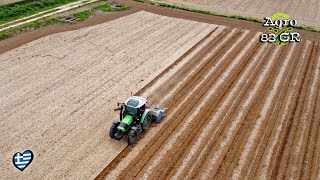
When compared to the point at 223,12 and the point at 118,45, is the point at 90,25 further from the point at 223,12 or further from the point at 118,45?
the point at 223,12

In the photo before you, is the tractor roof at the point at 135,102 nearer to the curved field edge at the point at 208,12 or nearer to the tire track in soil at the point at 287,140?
the tire track in soil at the point at 287,140

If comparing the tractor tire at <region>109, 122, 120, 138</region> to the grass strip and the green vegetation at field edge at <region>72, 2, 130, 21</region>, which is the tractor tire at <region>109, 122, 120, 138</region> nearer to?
the grass strip

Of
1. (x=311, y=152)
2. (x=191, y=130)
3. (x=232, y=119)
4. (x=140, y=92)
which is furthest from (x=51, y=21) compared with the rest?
(x=311, y=152)

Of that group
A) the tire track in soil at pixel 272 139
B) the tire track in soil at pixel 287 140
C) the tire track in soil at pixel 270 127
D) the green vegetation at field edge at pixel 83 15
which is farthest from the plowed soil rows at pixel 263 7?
the tire track in soil at pixel 287 140

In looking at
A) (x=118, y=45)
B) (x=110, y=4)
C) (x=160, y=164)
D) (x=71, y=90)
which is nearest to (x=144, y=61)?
(x=118, y=45)

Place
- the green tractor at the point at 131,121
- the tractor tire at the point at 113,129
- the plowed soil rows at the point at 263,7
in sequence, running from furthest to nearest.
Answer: the plowed soil rows at the point at 263,7
the tractor tire at the point at 113,129
the green tractor at the point at 131,121

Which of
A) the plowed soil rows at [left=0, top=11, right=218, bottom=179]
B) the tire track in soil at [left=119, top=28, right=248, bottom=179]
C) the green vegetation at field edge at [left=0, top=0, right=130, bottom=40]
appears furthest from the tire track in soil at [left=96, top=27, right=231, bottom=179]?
the green vegetation at field edge at [left=0, top=0, right=130, bottom=40]
